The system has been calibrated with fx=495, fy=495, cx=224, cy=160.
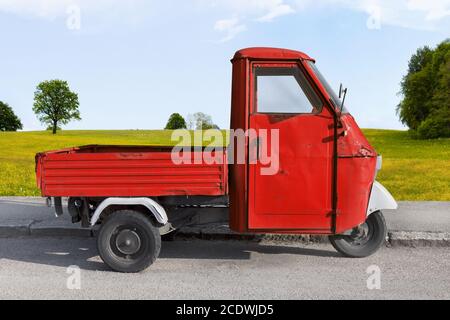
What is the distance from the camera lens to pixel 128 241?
17.6ft

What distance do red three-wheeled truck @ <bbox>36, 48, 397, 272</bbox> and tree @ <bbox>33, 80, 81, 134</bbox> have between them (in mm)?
66389

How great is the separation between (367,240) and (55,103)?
2755 inches

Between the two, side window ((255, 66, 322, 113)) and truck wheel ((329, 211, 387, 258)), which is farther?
truck wheel ((329, 211, 387, 258))

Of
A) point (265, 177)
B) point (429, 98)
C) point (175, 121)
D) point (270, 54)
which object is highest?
point (429, 98)

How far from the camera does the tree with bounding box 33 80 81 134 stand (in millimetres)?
69312

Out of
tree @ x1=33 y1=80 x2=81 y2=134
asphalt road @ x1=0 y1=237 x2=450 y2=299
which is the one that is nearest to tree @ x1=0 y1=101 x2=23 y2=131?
tree @ x1=33 y1=80 x2=81 y2=134

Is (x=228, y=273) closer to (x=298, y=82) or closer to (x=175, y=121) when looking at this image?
(x=298, y=82)

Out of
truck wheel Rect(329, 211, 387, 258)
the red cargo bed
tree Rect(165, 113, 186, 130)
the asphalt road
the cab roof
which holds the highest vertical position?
tree Rect(165, 113, 186, 130)

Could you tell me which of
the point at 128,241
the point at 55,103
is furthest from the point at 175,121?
the point at 128,241

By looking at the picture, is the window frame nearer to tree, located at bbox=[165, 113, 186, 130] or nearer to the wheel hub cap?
the wheel hub cap

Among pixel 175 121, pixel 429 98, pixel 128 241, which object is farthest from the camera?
pixel 175 121

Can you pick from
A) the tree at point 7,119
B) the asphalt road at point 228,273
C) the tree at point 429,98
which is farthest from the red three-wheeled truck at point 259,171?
the tree at point 7,119
